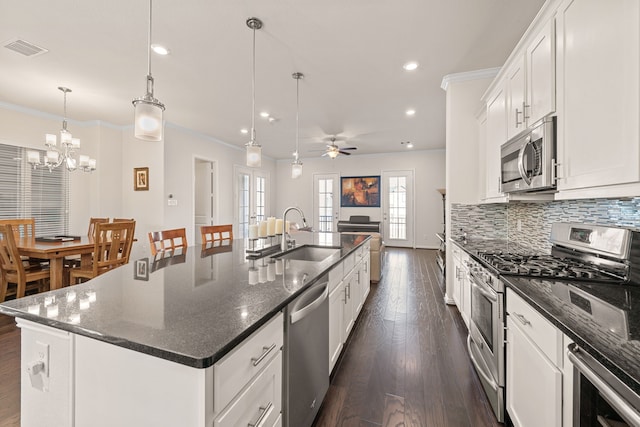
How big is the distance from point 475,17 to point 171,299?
9.59 ft

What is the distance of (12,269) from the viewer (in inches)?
115

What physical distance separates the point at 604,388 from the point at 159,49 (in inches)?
145

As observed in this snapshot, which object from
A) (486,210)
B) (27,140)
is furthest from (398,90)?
(27,140)

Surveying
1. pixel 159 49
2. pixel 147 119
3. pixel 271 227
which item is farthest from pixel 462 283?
pixel 159 49

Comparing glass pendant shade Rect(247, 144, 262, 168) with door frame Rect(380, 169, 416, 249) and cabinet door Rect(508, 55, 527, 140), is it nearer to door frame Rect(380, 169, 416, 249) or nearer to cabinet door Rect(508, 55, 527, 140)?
cabinet door Rect(508, 55, 527, 140)

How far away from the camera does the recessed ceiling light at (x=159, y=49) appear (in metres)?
2.65

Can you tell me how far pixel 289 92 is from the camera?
3758mm

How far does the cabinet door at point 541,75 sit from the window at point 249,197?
250 inches

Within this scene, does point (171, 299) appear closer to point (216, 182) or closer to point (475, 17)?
point (475, 17)

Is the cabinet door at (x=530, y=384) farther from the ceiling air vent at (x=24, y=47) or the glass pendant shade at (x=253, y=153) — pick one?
the ceiling air vent at (x=24, y=47)

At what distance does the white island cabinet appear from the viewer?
28.5 inches

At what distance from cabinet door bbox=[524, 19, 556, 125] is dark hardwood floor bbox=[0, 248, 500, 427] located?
179 cm

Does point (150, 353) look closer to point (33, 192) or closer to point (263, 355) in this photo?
point (263, 355)

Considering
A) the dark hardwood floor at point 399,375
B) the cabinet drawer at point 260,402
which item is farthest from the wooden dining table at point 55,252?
the cabinet drawer at point 260,402
